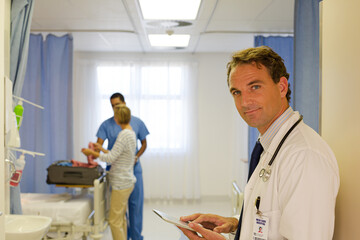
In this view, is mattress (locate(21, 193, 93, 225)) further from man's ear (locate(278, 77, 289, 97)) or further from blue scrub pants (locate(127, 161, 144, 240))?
man's ear (locate(278, 77, 289, 97))

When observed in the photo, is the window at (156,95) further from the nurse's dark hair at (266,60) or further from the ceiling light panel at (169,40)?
the nurse's dark hair at (266,60)

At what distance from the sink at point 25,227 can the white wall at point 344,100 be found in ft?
5.91

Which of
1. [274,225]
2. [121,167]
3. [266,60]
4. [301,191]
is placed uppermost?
[266,60]

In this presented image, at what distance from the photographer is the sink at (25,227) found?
2295 millimetres

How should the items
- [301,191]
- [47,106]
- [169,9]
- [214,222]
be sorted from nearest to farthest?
[301,191] → [214,222] → [169,9] → [47,106]

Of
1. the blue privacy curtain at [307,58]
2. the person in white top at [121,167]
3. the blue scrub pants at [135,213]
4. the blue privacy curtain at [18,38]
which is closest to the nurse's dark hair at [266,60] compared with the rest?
the blue privacy curtain at [307,58]

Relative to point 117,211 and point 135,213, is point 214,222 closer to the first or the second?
point 117,211

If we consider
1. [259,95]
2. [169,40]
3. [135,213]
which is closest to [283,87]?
[259,95]

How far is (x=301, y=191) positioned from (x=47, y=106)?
166 inches

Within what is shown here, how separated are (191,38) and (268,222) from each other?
3.91 m

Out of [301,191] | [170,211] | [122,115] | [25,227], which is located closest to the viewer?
[301,191]

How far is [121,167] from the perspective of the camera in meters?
3.57

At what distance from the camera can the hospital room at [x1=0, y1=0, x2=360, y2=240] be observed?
1.23m

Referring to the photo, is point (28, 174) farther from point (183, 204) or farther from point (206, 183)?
point (206, 183)
